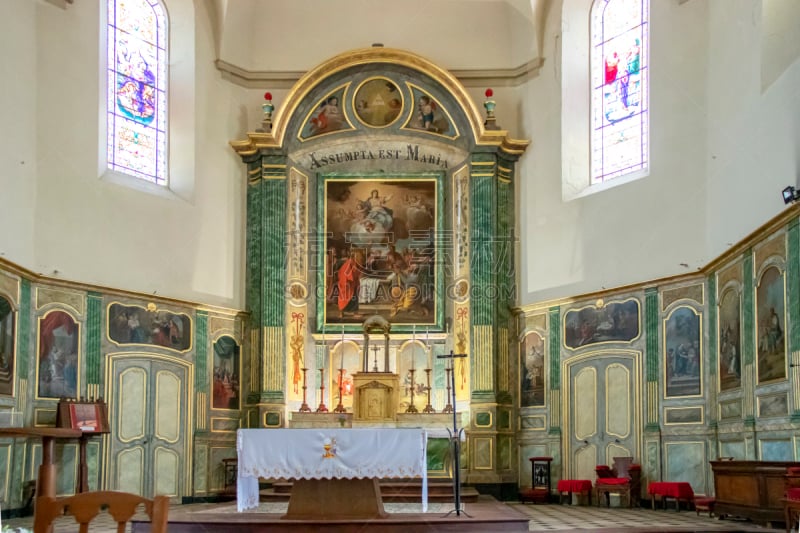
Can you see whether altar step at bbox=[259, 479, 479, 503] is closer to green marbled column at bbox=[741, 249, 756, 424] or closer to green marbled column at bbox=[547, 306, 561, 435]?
green marbled column at bbox=[547, 306, 561, 435]

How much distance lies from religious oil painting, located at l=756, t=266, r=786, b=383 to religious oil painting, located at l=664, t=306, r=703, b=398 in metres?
2.49

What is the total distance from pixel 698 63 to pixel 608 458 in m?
6.72

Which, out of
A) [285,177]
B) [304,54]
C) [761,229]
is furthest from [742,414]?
[304,54]

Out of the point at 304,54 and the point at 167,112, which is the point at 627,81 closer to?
the point at 304,54

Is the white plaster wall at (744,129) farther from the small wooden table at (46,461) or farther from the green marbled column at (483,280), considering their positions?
the small wooden table at (46,461)

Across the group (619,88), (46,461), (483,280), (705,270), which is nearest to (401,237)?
(483,280)

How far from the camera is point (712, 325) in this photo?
15266mm

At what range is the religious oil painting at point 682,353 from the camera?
1562 cm

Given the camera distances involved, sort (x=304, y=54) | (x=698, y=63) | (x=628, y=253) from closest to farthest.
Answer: (x=698, y=63) < (x=628, y=253) < (x=304, y=54)

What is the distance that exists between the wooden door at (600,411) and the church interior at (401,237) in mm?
54

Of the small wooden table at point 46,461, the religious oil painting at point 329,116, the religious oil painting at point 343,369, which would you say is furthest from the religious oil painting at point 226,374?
the small wooden table at point 46,461

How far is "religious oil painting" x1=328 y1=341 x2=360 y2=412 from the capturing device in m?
19.4

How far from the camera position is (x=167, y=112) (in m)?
18.9

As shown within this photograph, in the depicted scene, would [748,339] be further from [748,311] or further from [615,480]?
[615,480]
